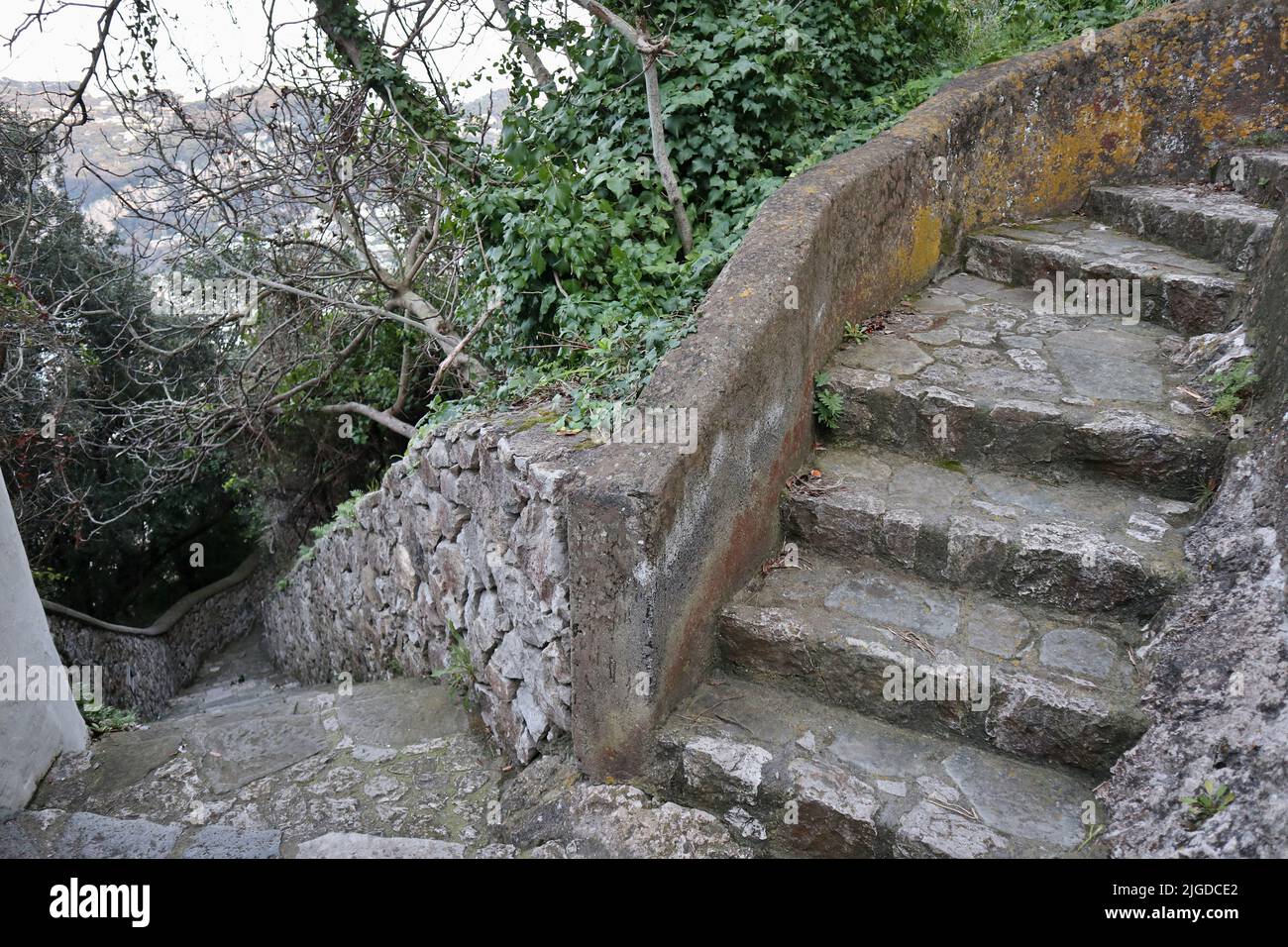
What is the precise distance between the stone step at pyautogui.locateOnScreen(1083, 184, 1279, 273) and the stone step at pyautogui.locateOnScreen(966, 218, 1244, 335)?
0.06m

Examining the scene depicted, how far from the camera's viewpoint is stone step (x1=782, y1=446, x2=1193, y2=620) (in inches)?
106

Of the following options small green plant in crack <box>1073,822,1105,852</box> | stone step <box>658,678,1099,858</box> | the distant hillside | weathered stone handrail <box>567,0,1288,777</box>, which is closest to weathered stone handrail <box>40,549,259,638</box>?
the distant hillside

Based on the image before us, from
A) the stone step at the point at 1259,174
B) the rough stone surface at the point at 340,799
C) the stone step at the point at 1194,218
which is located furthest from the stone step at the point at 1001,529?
the stone step at the point at 1259,174

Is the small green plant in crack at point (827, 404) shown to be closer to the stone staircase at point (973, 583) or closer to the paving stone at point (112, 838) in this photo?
the stone staircase at point (973, 583)

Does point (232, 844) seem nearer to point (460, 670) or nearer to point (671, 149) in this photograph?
point (460, 670)

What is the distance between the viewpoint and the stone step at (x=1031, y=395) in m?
3.02

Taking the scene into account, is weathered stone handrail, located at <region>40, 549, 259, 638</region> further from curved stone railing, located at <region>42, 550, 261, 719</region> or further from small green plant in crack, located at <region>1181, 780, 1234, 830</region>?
small green plant in crack, located at <region>1181, 780, 1234, 830</region>

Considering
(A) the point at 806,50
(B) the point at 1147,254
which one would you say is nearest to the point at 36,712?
(A) the point at 806,50

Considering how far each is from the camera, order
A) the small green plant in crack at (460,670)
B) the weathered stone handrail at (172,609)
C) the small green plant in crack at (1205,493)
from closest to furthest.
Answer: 1. the small green plant in crack at (1205,493)
2. the small green plant in crack at (460,670)
3. the weathered stone handrail at (172,609)

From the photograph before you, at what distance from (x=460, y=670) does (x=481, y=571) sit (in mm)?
504

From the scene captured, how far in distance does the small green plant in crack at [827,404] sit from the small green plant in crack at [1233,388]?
4.21ft

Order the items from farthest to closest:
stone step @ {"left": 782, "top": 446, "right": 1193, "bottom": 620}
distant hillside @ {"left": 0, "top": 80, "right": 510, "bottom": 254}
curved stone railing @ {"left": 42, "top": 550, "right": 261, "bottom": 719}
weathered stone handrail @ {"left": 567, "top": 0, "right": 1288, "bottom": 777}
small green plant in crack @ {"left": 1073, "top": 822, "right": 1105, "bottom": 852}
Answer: curved stone railing @ {"left": 42, "top": 550, "right": 261, "bottom": 719} < distant hillside @ {"left": 0, "top": 80, "right": 510, "bottom": 254} < stone step @ {"left": 782, "top": 446, "right": 1193, "bottom": 620} < weathered stone handrail @ {"left": 567, "top": 0, "right": 1288, "bottom": 777} < small green plant in crack @ {"left": 1073, "top": 822, "right": 1105, "bottom": 852}

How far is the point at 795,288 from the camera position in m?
→ 3.17

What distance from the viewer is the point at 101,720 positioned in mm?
3928
